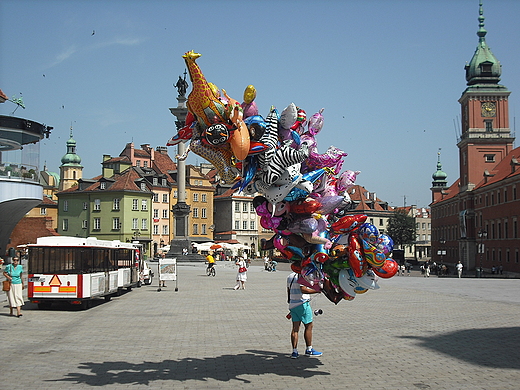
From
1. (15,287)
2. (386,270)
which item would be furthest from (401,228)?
(386,270)

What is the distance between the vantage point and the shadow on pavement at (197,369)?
396 inches

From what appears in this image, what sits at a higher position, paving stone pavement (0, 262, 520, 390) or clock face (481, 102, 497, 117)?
clock face (481, 102, 497, 117)

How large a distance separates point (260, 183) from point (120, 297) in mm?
18331

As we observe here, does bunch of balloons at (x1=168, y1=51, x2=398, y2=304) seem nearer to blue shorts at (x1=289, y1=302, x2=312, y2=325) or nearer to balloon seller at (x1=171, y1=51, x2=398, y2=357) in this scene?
balloon seller at (x1=171, y1=51, x2=398, y2=357)

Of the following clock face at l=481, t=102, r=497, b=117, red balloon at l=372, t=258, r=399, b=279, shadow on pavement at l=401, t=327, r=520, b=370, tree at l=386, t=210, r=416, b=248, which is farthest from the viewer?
tree at l=386, t=210, r=416, b=248

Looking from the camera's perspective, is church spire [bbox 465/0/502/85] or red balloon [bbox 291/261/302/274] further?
church spire [bbox 465/0/502/85]

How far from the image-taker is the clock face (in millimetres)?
86000

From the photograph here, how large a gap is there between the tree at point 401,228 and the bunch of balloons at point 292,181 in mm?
96178

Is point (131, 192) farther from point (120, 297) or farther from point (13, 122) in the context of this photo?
point (120, 297)

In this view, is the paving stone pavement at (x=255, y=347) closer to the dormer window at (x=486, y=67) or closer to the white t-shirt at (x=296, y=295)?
the white t-shirt at (x=296, y=295)

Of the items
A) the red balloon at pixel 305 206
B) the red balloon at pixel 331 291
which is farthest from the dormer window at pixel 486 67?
the red balloon at pixel 305 206

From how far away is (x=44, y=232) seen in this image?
208 feet

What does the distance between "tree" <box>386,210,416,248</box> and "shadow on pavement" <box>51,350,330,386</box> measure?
95.1 meters

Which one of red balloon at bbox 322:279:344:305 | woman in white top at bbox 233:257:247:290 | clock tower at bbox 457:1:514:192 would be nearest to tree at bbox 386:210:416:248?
clock tower at bbox 457:1:514:192
